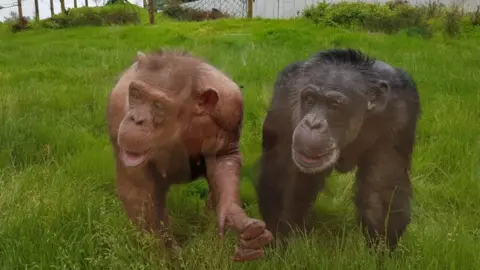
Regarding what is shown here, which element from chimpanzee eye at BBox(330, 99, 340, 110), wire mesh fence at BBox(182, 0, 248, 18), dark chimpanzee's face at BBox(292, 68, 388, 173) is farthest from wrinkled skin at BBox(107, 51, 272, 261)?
wire mesh fence at BBox(182, 0, 248, 18)

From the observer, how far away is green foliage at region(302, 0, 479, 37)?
11.3 metres

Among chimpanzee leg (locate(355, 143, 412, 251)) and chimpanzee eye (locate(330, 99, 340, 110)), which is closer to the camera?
chimpanzee eye (locate(330, 99, 340, 110))

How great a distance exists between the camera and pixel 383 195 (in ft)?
7.34

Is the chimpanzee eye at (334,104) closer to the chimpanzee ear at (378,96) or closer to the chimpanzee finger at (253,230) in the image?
the chimpanzee ear at (378,96)

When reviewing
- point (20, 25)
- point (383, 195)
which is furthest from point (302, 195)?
point (20, 25)

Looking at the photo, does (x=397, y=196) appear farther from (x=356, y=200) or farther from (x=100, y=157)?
(x=100, y=157)

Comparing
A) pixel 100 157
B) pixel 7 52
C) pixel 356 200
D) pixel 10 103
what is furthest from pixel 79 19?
pixel 356 200

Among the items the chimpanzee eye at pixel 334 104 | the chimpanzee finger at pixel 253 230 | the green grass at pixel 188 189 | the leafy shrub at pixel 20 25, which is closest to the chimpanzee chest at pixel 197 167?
the green grass at pixel 188 189

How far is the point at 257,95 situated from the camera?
16.8 ft

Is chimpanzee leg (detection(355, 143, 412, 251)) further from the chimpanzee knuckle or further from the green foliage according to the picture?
the green foliage

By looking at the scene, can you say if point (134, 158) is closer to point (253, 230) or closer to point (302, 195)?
point (253, 230)

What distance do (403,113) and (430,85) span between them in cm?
387

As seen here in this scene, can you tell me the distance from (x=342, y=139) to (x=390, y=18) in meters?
10.9

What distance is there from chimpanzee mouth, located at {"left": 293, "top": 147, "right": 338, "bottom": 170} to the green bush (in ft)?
58.3
